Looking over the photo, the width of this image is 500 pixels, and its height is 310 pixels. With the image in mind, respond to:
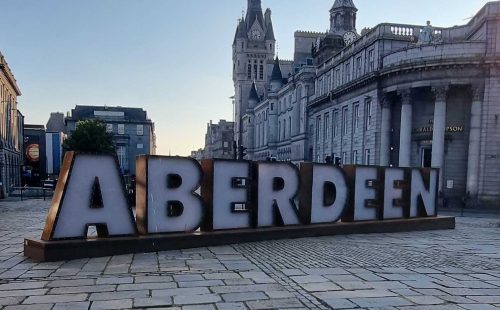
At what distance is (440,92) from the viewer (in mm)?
29156

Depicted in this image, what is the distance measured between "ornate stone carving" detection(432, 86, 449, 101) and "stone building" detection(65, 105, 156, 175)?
199 feet

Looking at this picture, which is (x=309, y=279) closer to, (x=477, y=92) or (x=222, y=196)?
(x=222, y=196)

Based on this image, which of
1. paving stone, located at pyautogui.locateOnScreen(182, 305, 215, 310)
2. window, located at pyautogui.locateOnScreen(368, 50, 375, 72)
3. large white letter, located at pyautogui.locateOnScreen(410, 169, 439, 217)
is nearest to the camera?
paving stone, located at pyautogui.locateOnScreen(182, 305, 215, 310)

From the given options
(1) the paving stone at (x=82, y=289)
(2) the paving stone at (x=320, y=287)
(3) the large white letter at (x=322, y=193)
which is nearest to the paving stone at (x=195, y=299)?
(1) the paving stone at (x=82, y=289)

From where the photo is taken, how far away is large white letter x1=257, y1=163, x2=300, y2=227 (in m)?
10.6

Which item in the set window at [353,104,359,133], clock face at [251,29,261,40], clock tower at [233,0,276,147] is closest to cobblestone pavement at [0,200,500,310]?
window at [353,104,359,133]

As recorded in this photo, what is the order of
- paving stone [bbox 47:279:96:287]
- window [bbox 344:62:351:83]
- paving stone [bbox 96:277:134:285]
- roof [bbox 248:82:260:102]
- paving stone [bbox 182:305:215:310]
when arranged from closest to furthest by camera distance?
1. paving stone [bbox 182:305:215:310]
2. paving stone [bbox 47:279:96:287]
3. paving stone [bbox 96:277:134:285]
4. window [bbox 344:62:351:83]
5. roof [bbox 248:82:260:102]

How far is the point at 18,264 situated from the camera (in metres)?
A: 7.35

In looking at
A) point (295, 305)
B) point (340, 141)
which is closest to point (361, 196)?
point (295, 305)

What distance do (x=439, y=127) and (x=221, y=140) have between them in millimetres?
92503

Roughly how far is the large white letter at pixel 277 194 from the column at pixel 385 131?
24.2 metres

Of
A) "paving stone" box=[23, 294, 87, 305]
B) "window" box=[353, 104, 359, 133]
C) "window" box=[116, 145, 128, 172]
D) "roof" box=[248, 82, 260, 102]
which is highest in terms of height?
"roof" box=[248, 82, 260, 102]

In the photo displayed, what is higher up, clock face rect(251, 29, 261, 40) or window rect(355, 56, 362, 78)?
clock face rect(251, 29, 261, 40)

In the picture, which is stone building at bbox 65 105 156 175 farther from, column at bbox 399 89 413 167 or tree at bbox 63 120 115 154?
column at bbox 399 89 413 167
